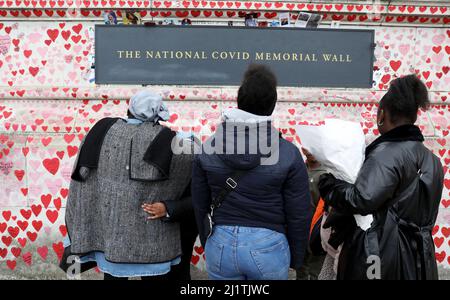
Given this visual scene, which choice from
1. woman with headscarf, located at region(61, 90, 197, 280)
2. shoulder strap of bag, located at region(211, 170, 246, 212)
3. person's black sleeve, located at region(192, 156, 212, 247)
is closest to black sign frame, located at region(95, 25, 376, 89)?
woman with headscarf, located at region(61, 90, 197, 280)

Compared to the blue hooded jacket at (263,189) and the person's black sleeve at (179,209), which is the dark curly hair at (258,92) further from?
the person's black sleeve at (179,209)

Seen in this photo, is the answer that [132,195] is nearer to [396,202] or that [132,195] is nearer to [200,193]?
[200,193]

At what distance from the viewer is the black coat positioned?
1.90 m

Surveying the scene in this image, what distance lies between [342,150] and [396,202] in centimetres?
35

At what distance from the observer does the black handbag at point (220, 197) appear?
2.03 metres

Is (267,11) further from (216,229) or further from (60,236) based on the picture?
(60,236)

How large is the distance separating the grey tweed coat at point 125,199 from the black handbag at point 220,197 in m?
0.37

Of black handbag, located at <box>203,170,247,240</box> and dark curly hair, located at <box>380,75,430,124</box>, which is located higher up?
dark curly hair, located at <box>380,75,430,124</box>

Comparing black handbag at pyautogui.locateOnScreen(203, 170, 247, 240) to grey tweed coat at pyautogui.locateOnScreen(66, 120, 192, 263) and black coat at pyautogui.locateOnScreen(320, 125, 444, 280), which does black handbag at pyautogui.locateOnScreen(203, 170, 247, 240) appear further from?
black coat at pyautogui.locateOnScreen(320, 125, 444, 280)

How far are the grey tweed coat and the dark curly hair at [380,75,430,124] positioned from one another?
47.3 inches

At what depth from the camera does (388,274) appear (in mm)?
1952

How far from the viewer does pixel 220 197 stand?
6.86 ft

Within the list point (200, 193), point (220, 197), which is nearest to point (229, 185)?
point (220, 197)

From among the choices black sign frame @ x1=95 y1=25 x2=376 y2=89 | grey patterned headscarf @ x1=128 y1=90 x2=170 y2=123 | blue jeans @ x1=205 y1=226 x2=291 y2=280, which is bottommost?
blue jeans @ x1=205 y1=226 x2=291 y2=280
